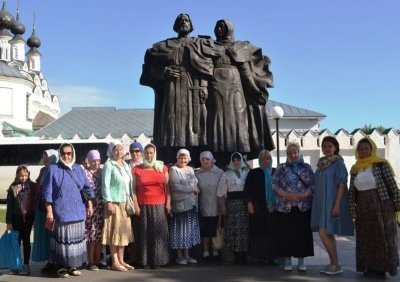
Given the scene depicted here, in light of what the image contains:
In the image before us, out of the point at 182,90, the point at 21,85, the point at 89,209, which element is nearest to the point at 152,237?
the point at 89,209

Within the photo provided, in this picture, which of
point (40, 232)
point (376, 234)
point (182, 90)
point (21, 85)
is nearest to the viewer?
point (376, 234)

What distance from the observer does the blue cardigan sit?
5.58 m

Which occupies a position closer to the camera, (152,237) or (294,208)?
(294,208)

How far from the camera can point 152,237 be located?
19.6ft

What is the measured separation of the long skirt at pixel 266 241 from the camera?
603 cm

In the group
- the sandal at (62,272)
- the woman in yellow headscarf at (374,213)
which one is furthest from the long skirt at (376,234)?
the sandal at (62,272)

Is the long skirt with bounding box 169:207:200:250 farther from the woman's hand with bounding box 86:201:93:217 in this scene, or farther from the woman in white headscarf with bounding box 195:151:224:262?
the woman's hand with bounding box 86:201:93:217

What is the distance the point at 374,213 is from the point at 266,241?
1.24m

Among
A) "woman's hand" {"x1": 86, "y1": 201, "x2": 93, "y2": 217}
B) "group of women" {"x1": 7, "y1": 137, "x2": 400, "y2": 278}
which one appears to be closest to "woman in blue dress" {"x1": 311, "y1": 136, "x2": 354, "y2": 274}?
"group of women" {"x1": 7, "y1": 137, "x2": 400, "y2": 278}

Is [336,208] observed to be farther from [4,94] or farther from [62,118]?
[4,94]

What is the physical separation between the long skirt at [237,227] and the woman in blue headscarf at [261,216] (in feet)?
0.33

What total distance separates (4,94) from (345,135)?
91.6ft

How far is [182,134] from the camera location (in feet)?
21.5

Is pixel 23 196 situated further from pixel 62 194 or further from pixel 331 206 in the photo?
pixel 331 206
